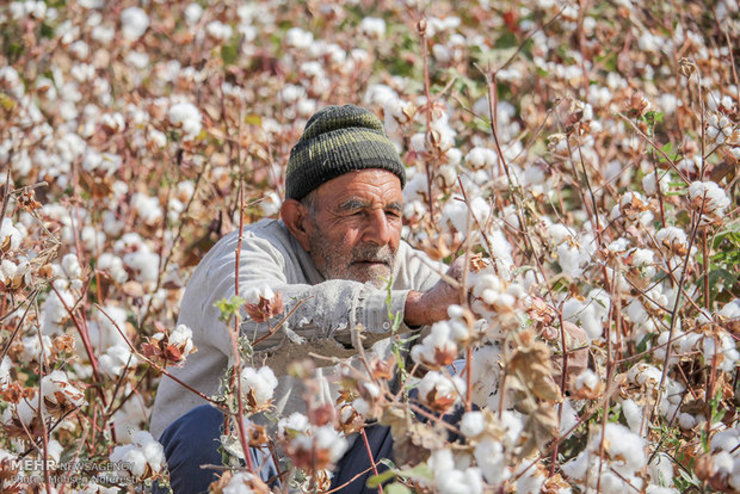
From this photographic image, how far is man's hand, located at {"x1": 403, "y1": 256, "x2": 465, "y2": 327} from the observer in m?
1.40

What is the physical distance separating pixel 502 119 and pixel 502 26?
1575 mm

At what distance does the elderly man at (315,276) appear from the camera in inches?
62.0

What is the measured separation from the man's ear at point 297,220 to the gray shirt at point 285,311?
2 cm

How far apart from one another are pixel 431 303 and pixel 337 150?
795 millimetres

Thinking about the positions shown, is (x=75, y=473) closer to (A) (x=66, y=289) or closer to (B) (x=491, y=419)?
(A) (x=66, y=289)

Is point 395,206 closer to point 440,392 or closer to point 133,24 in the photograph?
point 440,392

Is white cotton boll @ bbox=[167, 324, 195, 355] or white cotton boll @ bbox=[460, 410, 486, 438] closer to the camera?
white cotton boll @ bbox=[460, 410, 486, 438]

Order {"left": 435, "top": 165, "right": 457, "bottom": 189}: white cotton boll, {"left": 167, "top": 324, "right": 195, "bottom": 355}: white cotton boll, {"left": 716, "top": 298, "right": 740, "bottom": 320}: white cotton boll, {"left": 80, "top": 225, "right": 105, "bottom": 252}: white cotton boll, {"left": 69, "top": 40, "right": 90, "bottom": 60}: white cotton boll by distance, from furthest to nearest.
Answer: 1. {"left": 69, "top": 40, "right": 90, "bottom": 60}: white cotton boll
2. {"left": 80, "top": 225, "right": 105, "bottom": 252}: white cotton boll
3. {"left": 435, "top": 165, "right": 457, "bottom": 189}: white cotton boll
4. {"left": 716, "top": 298, "right": 740, "bottom": 320}: white cotton boll
5. {"left": 167, "top": 324, "right": 195, "bottom": 355}: white cotton boll

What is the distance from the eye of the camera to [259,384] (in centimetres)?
133

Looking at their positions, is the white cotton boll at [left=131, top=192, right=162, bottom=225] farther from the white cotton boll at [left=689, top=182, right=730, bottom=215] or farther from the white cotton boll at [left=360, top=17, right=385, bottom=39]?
the white cotton boll at [left=689, top=182, right=730, bottom=215]

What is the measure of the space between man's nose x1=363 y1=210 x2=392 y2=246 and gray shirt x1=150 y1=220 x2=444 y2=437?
0.09 metres

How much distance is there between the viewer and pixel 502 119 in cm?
335

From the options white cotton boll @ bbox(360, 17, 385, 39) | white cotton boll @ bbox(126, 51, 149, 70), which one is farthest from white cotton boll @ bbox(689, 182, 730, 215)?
white cotton boll @ bbox(126, 51, 149, 70)

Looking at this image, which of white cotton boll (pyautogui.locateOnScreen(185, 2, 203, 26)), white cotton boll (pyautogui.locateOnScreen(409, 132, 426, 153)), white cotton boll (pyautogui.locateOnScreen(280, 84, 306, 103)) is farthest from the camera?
white cotton boll (pyautogui.locateOnScreen(185, 2, 203, 26))
